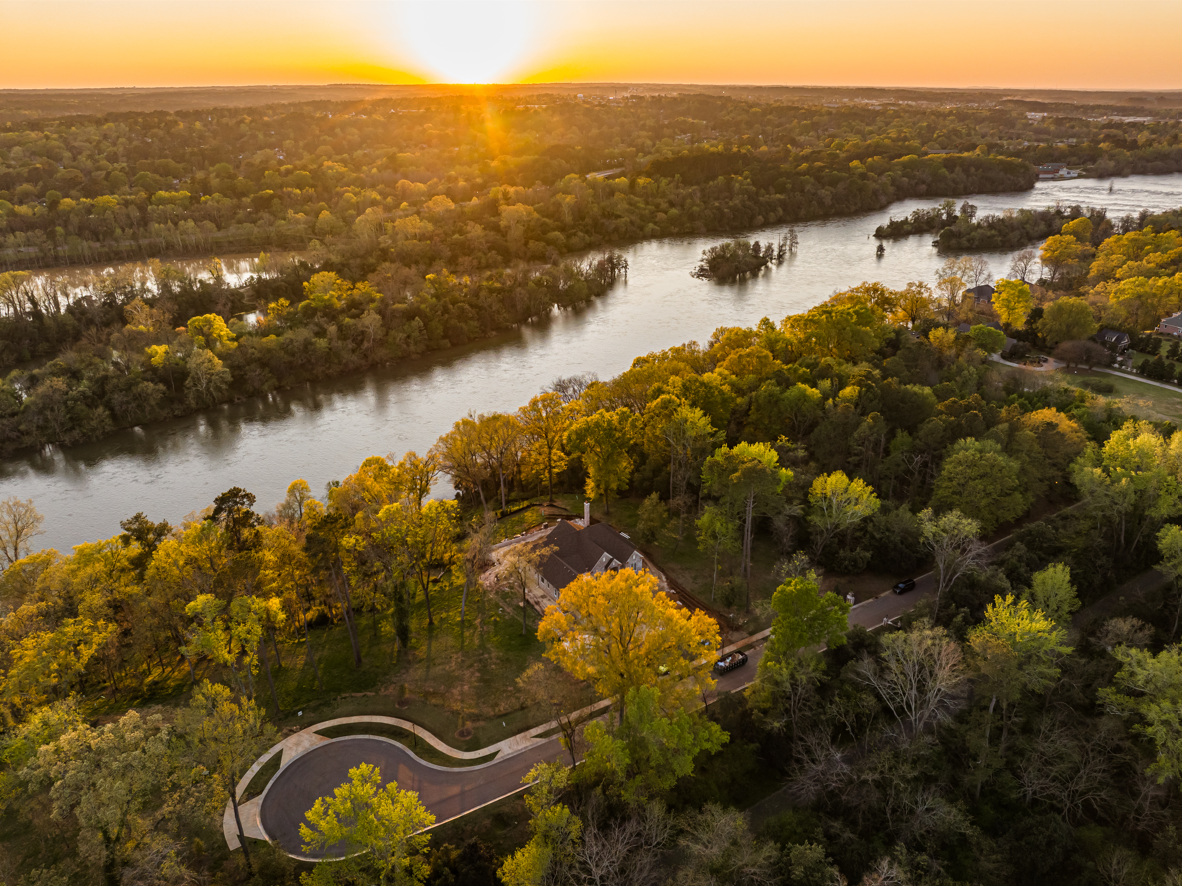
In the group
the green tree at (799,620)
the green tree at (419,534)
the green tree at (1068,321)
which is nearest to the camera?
the green tree at (799,620)

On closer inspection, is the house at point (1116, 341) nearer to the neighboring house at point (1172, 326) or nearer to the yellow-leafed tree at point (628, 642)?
the neighboring house at point (1172, 326)

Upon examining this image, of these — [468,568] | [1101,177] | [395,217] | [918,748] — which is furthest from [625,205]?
[1101,177]

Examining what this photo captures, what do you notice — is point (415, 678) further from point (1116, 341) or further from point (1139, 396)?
point (1116, 341)

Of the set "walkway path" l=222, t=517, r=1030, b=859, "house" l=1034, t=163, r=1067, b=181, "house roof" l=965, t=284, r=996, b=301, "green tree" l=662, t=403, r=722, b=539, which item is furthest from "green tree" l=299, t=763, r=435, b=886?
"house" l=1034, t=163, r=1067, b=181

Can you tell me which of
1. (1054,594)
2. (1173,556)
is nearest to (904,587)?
(1054,594)

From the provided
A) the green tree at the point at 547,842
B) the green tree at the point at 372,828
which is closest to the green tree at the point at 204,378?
the green tree at the point at 372,828

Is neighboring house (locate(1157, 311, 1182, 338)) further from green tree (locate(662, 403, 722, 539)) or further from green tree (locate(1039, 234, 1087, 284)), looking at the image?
green tree (locate(662, 403, 722, 539))
